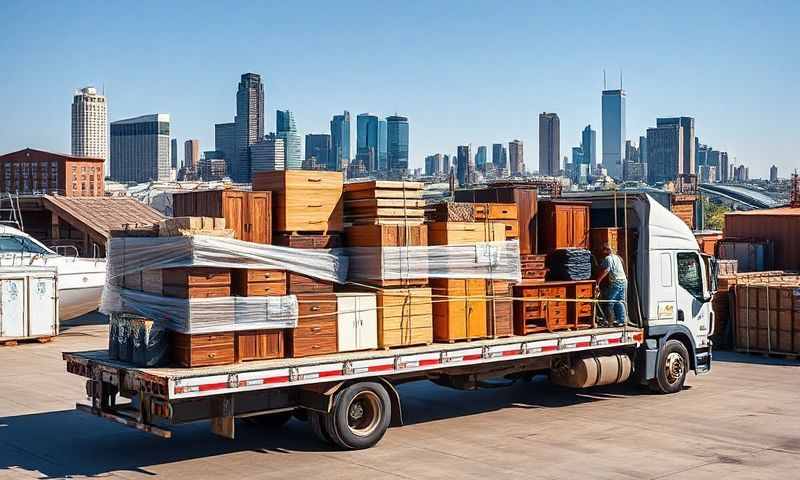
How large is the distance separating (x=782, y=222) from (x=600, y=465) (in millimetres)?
20706

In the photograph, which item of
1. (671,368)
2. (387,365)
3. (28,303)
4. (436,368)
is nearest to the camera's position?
(387,365)

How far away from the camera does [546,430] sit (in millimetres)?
13867

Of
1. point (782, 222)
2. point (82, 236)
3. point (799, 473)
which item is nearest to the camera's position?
point (799, 473)

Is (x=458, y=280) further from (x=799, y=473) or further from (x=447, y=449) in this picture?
(x=799, y=473)

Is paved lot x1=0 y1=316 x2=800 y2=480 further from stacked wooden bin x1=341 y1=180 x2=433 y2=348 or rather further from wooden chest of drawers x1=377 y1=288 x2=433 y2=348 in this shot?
stacked wooden bin x1=341 y1=180 x2=433 y2=348

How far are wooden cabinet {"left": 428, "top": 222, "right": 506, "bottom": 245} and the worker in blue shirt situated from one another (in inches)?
102

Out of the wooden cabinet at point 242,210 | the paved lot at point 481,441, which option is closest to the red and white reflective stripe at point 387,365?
the paved lot at point 481,441

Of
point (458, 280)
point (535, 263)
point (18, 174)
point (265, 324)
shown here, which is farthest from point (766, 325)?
point (18, 174)

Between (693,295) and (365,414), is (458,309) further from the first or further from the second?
(693,295)

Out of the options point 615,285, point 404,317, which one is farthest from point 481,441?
point 615,285

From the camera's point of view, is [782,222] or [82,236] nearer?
[782,222]

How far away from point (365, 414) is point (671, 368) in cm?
673

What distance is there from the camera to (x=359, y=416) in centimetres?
1257

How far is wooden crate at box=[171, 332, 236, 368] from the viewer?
11258 mm
